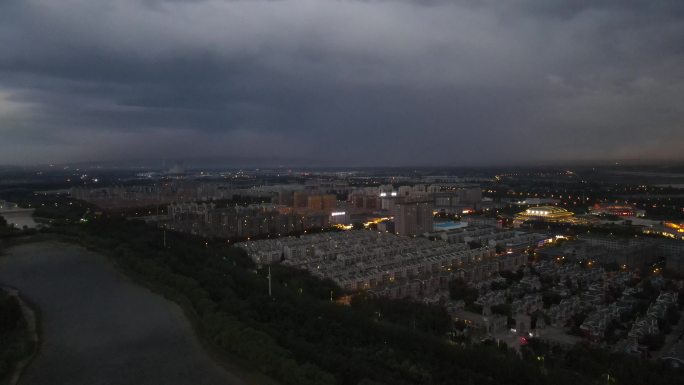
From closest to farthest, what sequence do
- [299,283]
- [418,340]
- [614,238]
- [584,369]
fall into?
1. [584,369]
2. [418,340]
3. [299,283]
4. [614,238]

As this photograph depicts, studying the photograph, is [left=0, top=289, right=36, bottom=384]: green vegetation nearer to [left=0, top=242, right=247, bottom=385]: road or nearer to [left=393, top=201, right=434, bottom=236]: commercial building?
[left=0, top=242, right=247, bottom=385]: road

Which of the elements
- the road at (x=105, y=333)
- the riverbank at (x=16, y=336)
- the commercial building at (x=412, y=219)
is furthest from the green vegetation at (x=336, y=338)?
the commercial building at (x=412, y=219)

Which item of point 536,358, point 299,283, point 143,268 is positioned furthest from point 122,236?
point 536,358

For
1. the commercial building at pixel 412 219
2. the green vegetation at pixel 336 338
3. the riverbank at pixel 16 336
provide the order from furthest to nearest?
1. the commercial building at pixel 412 219
2. the green vegetation at pixel 336 338
3. the riverbank at pixel 16 336

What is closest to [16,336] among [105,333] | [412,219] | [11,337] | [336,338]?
[11,337]

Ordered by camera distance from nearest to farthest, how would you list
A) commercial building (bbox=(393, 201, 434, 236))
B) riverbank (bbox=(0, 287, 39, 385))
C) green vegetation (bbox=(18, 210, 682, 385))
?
riverbank (bbox=(0, 287, 39, 385)) < green vegetation (bbox=(18, 210, 682, 385)) < commercial building (bbox=(393, 201, 434, 236))

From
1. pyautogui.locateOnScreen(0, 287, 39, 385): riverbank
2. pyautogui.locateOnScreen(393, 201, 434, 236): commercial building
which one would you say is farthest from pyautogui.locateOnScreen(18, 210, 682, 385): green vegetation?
pyautogui.locateOnScreen(393, 201, 434, 236): commercial building

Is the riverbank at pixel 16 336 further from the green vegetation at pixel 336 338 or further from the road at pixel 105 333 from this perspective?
the green vegetation at pixel 336 338

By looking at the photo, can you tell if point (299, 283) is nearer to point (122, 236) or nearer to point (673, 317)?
point (122, 236)
